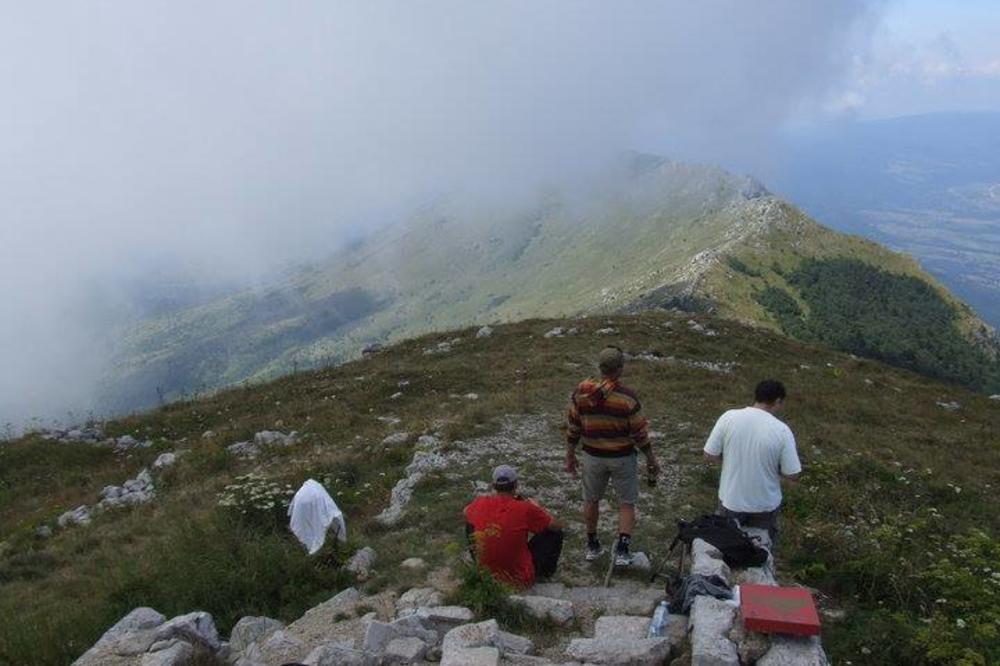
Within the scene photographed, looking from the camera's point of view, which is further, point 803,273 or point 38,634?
point 803,273

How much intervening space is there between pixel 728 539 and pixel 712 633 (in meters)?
2.06

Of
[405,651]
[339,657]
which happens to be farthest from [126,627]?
[405,651]

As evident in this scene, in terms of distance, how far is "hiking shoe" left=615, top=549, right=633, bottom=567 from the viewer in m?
10.7

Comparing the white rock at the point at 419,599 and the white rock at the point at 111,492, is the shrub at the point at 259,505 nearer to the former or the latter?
the white rock at the point at 419,599

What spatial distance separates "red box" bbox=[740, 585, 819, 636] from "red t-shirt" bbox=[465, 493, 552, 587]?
3.18 meters

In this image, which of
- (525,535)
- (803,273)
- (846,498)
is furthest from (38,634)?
(803,273)

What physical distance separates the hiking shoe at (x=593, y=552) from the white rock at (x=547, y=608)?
1.88 m

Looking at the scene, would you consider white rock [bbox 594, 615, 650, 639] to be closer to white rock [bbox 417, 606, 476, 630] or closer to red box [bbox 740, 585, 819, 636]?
red box [bbox 740, 585, 819, 636]

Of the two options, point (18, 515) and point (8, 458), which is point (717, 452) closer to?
point (18, 515)

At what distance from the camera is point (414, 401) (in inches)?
1029

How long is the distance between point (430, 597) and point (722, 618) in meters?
3.88

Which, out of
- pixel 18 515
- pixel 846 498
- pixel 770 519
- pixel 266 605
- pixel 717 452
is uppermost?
pixel 717 452

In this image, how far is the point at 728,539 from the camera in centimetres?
935

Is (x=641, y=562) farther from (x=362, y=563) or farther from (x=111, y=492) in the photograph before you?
(x=111, y=492)
